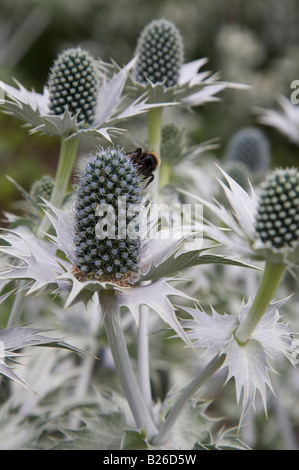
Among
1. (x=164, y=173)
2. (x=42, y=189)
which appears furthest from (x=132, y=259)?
(x=164, y=173)

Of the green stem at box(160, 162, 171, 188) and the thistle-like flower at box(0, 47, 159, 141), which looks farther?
the green stem at box(160, 162, 171, 188)

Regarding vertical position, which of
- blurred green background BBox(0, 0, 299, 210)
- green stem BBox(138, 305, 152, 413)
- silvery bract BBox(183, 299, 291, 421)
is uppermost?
blurred green background BBox(0, 0, 299, 210)

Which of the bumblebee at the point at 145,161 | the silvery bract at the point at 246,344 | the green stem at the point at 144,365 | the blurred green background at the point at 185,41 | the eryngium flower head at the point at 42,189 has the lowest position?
the green stem at the point at 144,365

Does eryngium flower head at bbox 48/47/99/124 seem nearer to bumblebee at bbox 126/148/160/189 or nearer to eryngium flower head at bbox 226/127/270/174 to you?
bumblebee at bbox 126/148/160/189

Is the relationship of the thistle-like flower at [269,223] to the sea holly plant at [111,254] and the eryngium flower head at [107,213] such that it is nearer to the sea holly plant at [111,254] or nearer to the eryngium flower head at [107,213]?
the sea holly plant at [111,254]

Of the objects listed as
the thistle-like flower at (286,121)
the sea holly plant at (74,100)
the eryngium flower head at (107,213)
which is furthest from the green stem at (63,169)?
the thistle-like flower at (286,121)

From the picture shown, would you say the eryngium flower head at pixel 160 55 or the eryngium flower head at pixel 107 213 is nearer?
the eryngium flower head at pixel 107 213

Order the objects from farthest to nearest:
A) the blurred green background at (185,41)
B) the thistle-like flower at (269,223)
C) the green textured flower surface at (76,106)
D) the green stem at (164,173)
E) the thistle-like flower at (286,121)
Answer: the blurred green background at (185,41) → the thistle-like flower at (286,121) → the green stem at (164,173) → the green textured flower surface at (76,106) → the thistle-like flower at (269,223)

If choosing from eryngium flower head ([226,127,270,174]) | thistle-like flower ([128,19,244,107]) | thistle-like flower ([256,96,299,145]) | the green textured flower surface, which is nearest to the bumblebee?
the green textured flower surface
